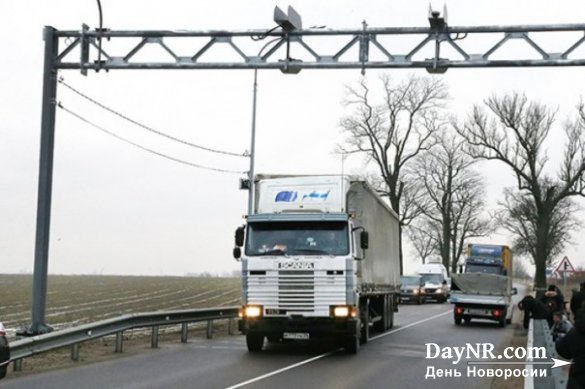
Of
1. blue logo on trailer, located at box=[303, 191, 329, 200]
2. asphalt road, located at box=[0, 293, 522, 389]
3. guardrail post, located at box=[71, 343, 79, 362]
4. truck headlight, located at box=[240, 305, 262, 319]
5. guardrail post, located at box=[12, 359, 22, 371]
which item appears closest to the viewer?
asphalt road, located at box=[0, 293, 522, 389]

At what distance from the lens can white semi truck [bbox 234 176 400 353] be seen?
16625 millimetres

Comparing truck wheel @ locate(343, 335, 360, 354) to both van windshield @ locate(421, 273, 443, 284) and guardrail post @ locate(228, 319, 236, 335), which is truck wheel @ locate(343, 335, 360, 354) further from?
van windshield @ locate(421, 273, 443, 284)

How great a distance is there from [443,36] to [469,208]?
195ft

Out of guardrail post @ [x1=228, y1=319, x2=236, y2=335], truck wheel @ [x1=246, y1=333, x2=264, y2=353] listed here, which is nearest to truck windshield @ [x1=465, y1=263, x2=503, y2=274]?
guardrail post @ [x1=228, y1=319, x2=236, y2=335]

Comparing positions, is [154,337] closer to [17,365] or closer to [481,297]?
[17,365]

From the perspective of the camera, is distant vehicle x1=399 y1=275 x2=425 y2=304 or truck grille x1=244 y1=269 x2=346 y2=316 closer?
truck grille x1=244 y1=269 x2=346 y2=316

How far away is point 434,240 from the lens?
83125 millimetres

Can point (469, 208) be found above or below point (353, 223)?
above

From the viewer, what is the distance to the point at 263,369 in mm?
14180

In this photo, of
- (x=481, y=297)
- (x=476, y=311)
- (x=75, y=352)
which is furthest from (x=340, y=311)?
(x=481, y=297)

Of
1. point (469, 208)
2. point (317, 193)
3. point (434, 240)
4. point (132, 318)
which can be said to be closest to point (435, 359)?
point (317, 193)

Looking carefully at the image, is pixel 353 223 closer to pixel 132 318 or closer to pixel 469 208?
pixel 132 318

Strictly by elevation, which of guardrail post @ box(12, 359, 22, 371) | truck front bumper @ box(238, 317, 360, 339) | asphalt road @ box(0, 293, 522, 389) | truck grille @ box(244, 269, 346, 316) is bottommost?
asphalt road @ box(0, 293, 522, 389)

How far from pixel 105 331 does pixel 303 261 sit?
4206 millimetres
